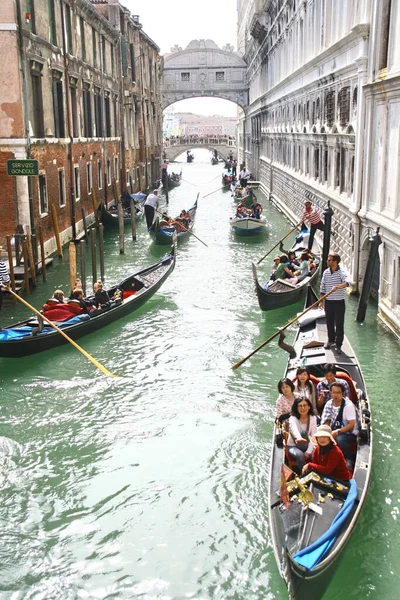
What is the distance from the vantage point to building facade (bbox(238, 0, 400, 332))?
8898 mm

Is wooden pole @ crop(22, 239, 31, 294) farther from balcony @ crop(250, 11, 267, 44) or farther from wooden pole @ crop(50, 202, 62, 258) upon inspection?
balcony @ crop(250, 11, 267, 44)

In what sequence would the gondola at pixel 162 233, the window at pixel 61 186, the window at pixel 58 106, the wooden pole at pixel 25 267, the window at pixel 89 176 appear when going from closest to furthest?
the wooden pole at pixel 25 267
the window at pixel 58 106
the window at pixel 61 186
the gondola at pixel 162 233
the window at pixel 89 176

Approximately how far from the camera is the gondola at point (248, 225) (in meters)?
17.4

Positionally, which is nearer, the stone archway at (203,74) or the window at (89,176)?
the window at (89,176)

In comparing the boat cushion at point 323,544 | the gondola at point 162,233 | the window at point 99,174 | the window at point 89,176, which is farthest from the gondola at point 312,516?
the window at point 99,174

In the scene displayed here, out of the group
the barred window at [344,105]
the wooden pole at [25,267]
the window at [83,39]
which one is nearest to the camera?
the wooden pole at [25,267]

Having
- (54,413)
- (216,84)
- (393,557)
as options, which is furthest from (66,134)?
(216,84)

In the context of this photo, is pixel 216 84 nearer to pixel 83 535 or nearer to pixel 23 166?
pixel 23 166

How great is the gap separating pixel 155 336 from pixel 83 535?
15.7 feet

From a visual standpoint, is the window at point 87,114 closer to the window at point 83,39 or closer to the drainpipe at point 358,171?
the window at point 83,39

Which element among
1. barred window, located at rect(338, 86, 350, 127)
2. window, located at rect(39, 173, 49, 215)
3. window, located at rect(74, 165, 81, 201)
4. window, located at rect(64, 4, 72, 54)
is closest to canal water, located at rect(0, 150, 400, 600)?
window, located at rect(39, 173, 49, 215)

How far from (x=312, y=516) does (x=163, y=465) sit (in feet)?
6.50

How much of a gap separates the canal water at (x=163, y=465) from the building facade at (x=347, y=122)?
148cm

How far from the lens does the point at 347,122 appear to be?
11.4m
